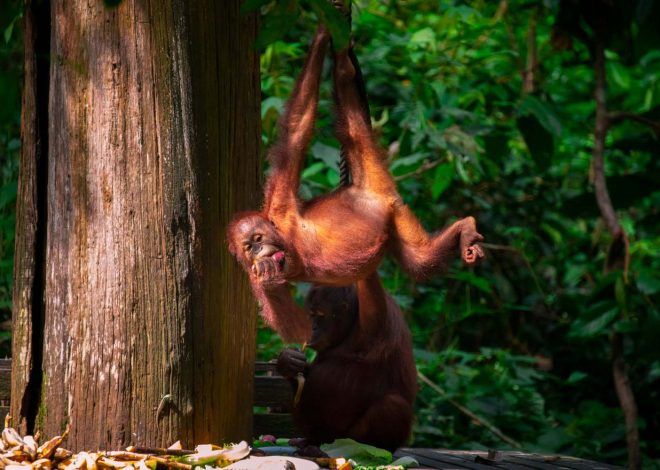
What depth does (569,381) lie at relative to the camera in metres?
6.08

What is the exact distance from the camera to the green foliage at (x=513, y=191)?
4223 millimetres

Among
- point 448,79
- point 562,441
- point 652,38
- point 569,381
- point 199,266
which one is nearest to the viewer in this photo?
point 199,266

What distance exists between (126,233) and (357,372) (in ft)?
3.94

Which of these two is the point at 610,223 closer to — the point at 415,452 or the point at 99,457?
the point at 415,452

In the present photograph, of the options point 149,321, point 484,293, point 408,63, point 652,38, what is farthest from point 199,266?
point 484,293

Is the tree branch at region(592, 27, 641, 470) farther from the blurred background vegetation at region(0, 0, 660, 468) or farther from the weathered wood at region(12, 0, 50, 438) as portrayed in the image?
the weathered wood at region(12, 0, 50, 438)

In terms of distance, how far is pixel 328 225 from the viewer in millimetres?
2539

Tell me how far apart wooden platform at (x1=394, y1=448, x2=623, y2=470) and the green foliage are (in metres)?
0.86

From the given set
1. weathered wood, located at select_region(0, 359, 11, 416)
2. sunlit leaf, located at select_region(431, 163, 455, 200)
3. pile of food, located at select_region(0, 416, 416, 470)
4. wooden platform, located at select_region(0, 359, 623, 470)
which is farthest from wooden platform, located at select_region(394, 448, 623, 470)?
sunlit leaf, located at select_region(431, 163, 455, 200)

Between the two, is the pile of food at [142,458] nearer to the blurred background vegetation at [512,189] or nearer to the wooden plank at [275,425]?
the wooden plank at [275,425]

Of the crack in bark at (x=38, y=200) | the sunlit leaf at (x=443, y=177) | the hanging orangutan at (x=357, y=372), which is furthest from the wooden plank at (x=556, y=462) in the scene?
the sunlit leaf at (x=443, y=177)

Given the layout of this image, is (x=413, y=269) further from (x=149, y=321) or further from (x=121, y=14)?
(x=121, y=14)

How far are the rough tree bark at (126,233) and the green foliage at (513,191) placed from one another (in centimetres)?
97

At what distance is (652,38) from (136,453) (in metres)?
2.08
